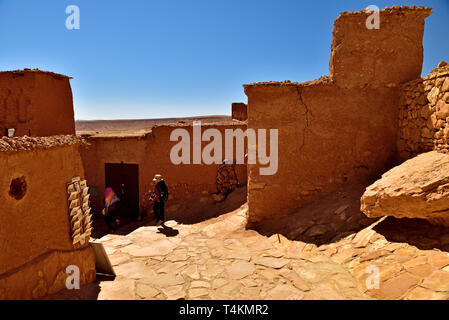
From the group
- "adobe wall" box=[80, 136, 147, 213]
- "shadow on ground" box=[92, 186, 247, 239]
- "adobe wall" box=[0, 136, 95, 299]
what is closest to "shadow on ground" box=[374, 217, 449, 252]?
"shadow on ground" box=[92, 186, 247, 239]

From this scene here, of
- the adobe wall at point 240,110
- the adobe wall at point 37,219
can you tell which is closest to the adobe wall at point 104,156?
the adobe wall at point 240,110

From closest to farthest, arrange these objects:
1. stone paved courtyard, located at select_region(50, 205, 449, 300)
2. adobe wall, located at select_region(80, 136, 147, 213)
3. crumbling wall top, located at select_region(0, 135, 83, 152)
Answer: crumbling wall top, located at select_region(0, 135, 83, 152) < stone paved courtyard, located at select_region(50, 205, 449, 300) < adobe wall, located at select_region(80, 136, 147, 213)

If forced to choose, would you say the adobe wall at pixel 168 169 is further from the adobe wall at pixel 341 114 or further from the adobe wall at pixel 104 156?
the adobe wall at pixel 341 114

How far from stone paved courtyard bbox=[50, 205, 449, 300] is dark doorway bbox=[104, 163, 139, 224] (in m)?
4.66

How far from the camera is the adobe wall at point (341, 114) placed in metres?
6.11

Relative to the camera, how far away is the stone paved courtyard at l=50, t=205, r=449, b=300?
12.1ft

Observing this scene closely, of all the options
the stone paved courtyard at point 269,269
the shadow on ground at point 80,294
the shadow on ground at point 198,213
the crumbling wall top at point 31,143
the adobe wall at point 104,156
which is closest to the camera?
the crumbling wall top at point 31,143

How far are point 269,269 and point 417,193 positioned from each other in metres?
2.67

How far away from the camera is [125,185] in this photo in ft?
36.7

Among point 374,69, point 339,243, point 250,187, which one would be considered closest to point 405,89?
point 374,69

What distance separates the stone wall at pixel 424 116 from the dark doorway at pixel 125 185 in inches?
353

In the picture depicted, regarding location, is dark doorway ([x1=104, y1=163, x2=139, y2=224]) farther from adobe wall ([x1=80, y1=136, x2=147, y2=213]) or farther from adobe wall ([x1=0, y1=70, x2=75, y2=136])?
adobe wall ([x1=0, y1=70, x2=75, y2=136])

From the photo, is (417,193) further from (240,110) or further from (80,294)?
(240,110)

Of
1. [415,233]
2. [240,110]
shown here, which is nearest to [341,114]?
[415,233]
